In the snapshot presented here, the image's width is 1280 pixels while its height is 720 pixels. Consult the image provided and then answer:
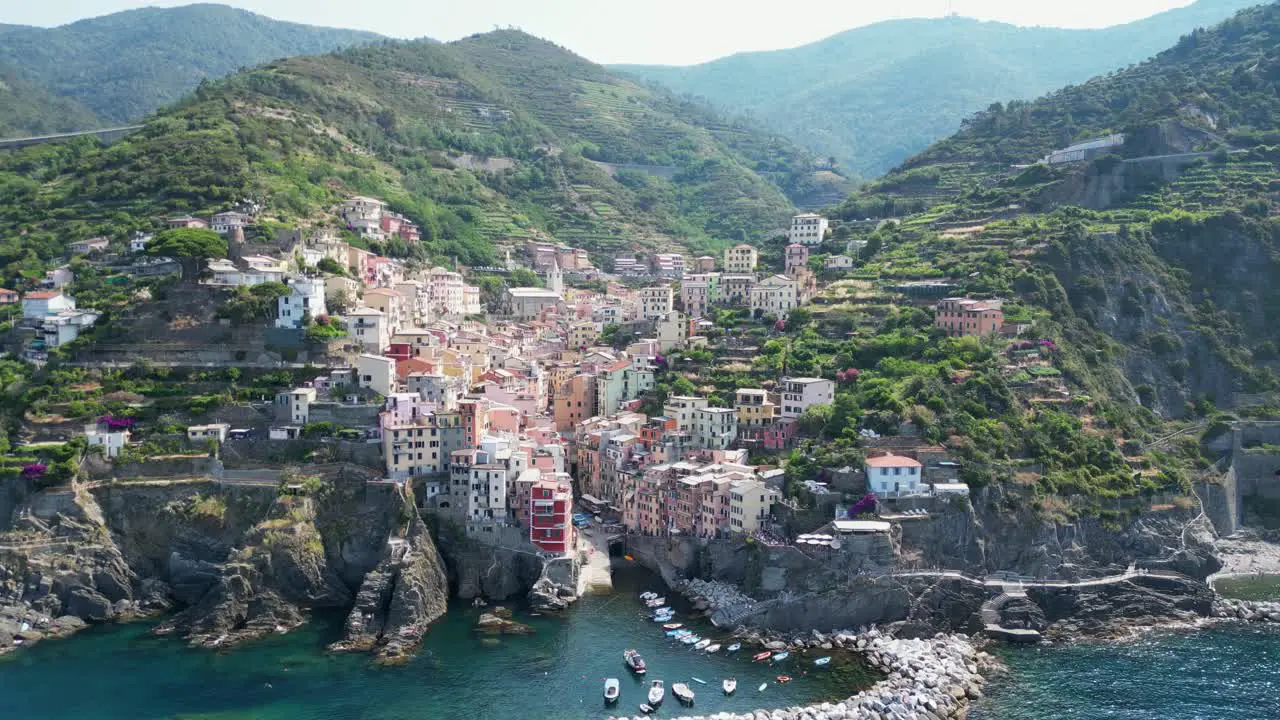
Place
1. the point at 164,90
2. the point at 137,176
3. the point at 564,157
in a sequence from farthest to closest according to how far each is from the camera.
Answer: the point at 164,90, the point at 564,157, the point at 137,176

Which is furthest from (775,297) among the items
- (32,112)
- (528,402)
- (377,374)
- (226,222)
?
(32,112)

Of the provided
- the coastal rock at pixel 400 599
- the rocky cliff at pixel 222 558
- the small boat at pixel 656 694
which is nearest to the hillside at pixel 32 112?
the rocky cliff at pixel 222 558

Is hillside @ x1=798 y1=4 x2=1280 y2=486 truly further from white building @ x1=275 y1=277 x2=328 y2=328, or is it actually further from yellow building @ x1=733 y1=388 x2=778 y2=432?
white building @ x1=275 y1=277 x2=328 y2=328

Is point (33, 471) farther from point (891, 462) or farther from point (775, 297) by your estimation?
point (775, 297)

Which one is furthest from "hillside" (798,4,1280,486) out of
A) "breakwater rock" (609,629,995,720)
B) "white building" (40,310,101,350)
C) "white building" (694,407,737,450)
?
"white building" (40,310,101,350)

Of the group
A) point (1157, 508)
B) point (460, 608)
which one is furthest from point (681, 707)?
point (1157, 508)

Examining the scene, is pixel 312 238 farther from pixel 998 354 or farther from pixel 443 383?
pixel 998 354
